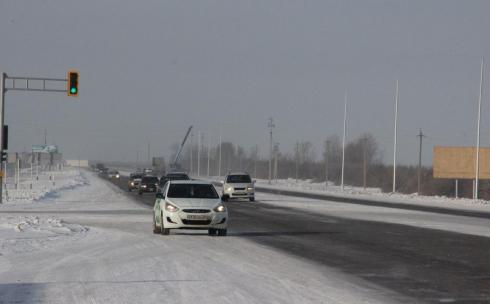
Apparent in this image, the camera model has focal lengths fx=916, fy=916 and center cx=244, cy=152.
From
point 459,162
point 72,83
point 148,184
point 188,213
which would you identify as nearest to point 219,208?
point 188,213

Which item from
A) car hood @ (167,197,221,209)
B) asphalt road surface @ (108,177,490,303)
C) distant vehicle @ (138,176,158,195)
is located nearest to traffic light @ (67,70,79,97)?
asphalt road surface @ (108,177,490,303)

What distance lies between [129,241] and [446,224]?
1667 cm

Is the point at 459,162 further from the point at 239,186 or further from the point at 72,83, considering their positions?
the point at 72,83

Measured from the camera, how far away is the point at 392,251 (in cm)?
2242

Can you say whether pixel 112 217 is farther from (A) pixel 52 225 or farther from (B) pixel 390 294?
(B) pixel 390 294

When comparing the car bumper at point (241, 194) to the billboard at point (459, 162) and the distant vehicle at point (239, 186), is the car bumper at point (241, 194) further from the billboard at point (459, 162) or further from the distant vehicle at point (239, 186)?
the billboard at point (459, 162)

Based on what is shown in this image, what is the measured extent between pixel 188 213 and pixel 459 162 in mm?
52852

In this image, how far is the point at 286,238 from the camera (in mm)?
26406

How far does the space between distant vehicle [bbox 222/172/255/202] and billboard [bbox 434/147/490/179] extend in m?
23.7

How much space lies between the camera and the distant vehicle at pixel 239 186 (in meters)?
57.6

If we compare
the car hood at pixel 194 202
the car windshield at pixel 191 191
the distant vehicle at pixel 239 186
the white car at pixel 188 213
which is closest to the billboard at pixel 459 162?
the distant vehicle at pixel 239 186

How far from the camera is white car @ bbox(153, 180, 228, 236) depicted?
84.6ft

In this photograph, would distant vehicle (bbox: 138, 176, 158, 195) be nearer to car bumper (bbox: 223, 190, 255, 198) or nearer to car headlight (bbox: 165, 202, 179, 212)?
car bumper (bbox: 223, 190, 255, 198)

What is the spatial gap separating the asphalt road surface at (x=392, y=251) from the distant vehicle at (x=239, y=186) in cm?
1929
